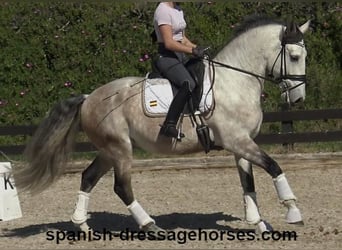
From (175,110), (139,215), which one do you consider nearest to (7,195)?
(139,215)

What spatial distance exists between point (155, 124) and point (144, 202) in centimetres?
235

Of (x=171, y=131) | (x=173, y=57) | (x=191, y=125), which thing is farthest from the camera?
(x=173, y=57)

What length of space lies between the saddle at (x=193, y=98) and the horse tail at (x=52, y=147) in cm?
86

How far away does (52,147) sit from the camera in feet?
26.7

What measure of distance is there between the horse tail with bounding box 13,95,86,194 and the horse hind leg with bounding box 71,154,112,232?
286mm

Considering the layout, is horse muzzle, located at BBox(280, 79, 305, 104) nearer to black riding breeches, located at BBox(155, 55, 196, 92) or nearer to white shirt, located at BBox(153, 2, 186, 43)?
black riding breeches, located at BBox(155, 55, 196, 92)

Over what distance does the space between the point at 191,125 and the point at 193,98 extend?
A: 26cm

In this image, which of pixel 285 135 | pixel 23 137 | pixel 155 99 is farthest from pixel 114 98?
pixel 23 137

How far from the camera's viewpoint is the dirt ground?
7.47 metres

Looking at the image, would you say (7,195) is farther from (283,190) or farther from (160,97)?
(283,190)

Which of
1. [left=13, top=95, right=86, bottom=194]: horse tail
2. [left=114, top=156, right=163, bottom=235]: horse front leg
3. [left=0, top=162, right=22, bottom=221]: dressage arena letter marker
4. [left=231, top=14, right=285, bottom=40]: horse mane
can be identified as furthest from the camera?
[left=0, top=162, right=22, bottom=221]: dressage arena letter marker

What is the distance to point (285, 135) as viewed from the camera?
42.5 ft

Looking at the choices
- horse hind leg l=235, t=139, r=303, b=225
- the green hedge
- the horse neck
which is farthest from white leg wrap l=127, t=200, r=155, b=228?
the green hedge

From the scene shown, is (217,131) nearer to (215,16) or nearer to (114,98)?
(114,98)
